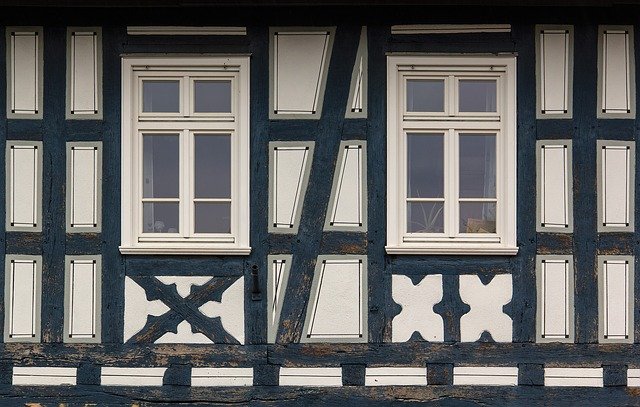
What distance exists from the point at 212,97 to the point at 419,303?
2.33 meters

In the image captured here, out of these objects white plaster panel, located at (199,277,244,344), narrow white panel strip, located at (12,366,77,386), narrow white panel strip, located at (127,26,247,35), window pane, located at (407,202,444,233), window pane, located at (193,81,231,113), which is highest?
narrow white panel strip, located at (127,26,247,35)

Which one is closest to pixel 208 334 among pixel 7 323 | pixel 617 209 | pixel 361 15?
pixel 7 323

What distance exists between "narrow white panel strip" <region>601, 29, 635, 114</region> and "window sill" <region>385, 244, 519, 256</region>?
1.35 m

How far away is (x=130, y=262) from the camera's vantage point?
24.3 feet

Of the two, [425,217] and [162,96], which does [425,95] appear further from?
[162,96]

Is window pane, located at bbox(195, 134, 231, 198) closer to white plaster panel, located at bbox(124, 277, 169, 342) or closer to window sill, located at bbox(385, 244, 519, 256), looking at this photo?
white plaster panel, located at bbox(124, 277, 169, 342)

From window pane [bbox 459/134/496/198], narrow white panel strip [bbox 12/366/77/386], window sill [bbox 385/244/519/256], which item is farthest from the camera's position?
window pane [bbox 459/134/496/198]

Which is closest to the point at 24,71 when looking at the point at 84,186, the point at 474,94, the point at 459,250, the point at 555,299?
the point at 84,186

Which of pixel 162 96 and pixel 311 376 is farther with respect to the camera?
pixel 162 96

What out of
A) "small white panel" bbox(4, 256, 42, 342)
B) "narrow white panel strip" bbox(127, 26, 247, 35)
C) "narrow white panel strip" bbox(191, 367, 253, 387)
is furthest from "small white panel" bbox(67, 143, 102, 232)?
"narrow white panel strip" bbox(191, 367, 253, 387)

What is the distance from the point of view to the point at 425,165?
297 inches

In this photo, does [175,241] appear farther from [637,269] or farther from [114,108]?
[637,269]

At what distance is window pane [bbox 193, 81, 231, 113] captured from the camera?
754 cm

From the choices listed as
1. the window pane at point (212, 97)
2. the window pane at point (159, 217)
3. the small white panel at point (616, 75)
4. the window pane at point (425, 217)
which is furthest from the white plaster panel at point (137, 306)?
the small white panel at point (616, 75)
